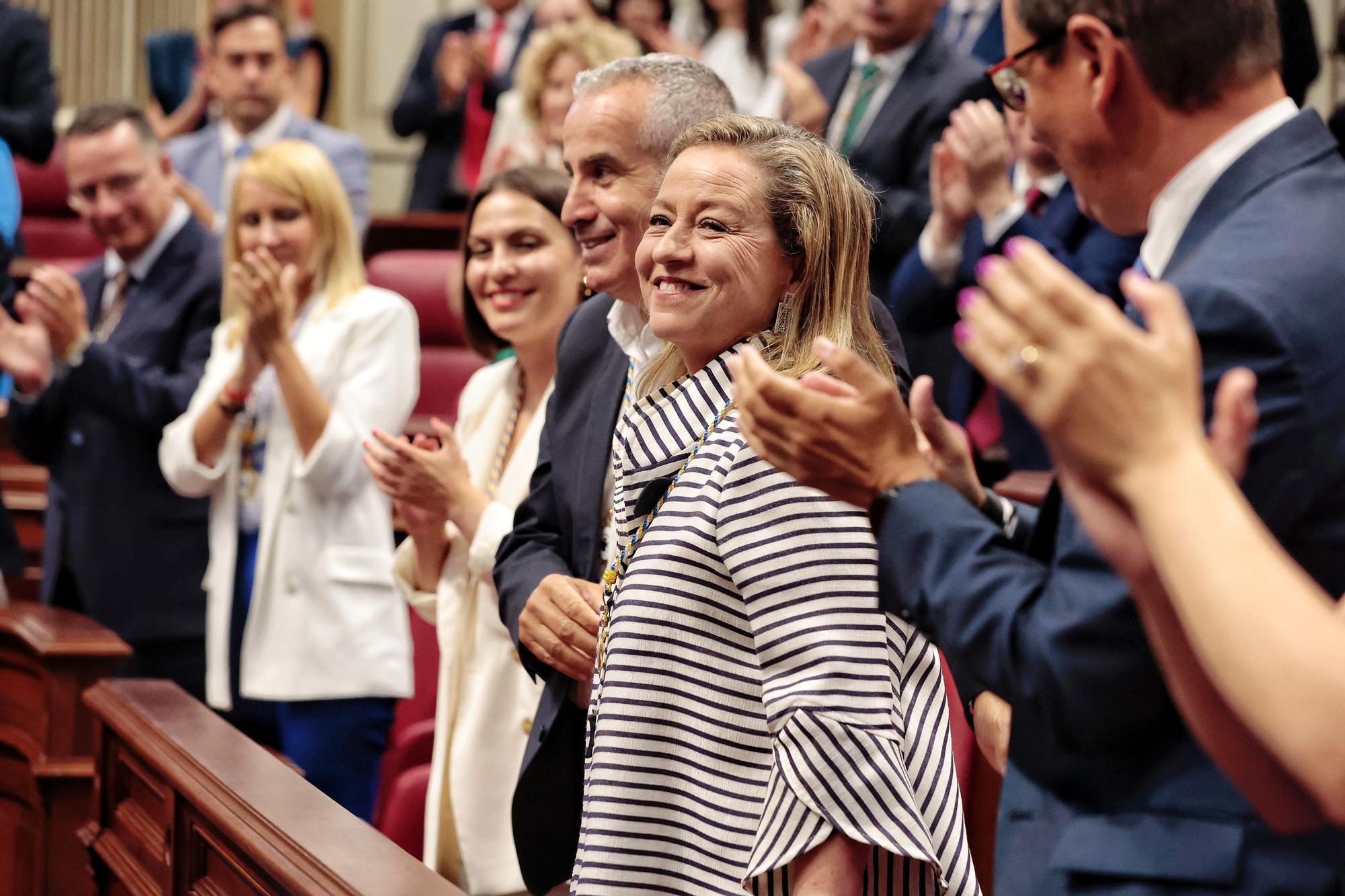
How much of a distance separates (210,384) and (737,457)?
1980mm

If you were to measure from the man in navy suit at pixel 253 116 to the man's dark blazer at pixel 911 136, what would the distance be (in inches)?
75.2

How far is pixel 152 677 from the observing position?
3301 mm

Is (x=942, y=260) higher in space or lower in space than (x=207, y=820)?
higher

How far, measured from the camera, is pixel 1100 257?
2.81 m

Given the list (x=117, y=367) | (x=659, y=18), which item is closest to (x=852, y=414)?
(x=117, y=367)

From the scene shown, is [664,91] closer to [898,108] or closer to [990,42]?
[898,108]

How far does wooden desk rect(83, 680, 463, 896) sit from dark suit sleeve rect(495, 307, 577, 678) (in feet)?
1.03

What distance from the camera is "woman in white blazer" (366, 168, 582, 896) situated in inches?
86.0

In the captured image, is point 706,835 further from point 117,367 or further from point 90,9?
point 90,9

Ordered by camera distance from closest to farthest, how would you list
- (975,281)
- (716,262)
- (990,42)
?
(716,262) < (975,281) < (990,42)

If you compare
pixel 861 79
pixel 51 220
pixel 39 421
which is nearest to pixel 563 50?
pixel 861 79

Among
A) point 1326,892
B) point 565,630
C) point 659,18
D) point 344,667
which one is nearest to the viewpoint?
point 1326,892

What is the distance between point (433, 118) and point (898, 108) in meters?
2.86

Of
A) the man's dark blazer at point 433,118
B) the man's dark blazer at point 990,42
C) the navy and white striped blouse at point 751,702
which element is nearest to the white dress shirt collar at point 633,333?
the navy and white striped blouse at point 751,702
